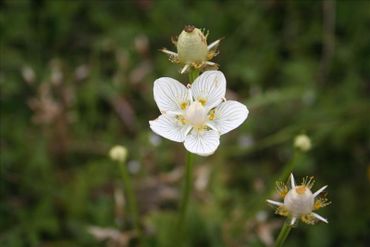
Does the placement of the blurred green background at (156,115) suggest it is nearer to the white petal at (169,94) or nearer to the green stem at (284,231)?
the green stem at (284,231)

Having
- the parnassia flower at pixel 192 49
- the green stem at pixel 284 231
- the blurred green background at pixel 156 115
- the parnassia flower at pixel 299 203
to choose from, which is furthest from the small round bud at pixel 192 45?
the blurred green background at pixel 156 115

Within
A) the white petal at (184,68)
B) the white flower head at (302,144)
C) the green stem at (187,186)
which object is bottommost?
the green stem at (187,186)

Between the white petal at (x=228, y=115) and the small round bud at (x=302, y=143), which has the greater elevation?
the small round bud at (x=302, y=143)

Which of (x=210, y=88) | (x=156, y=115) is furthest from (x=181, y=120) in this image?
(x=156, y=115)

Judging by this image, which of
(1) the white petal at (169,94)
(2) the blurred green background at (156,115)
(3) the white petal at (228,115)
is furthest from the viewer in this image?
(2) the blurred green background at (156,115)

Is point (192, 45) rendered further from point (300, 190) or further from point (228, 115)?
point (300, 190)

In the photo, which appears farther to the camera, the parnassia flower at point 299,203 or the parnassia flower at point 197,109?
the parnassia flower at point 197,109

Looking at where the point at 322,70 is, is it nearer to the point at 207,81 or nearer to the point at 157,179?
the point at 157,179
